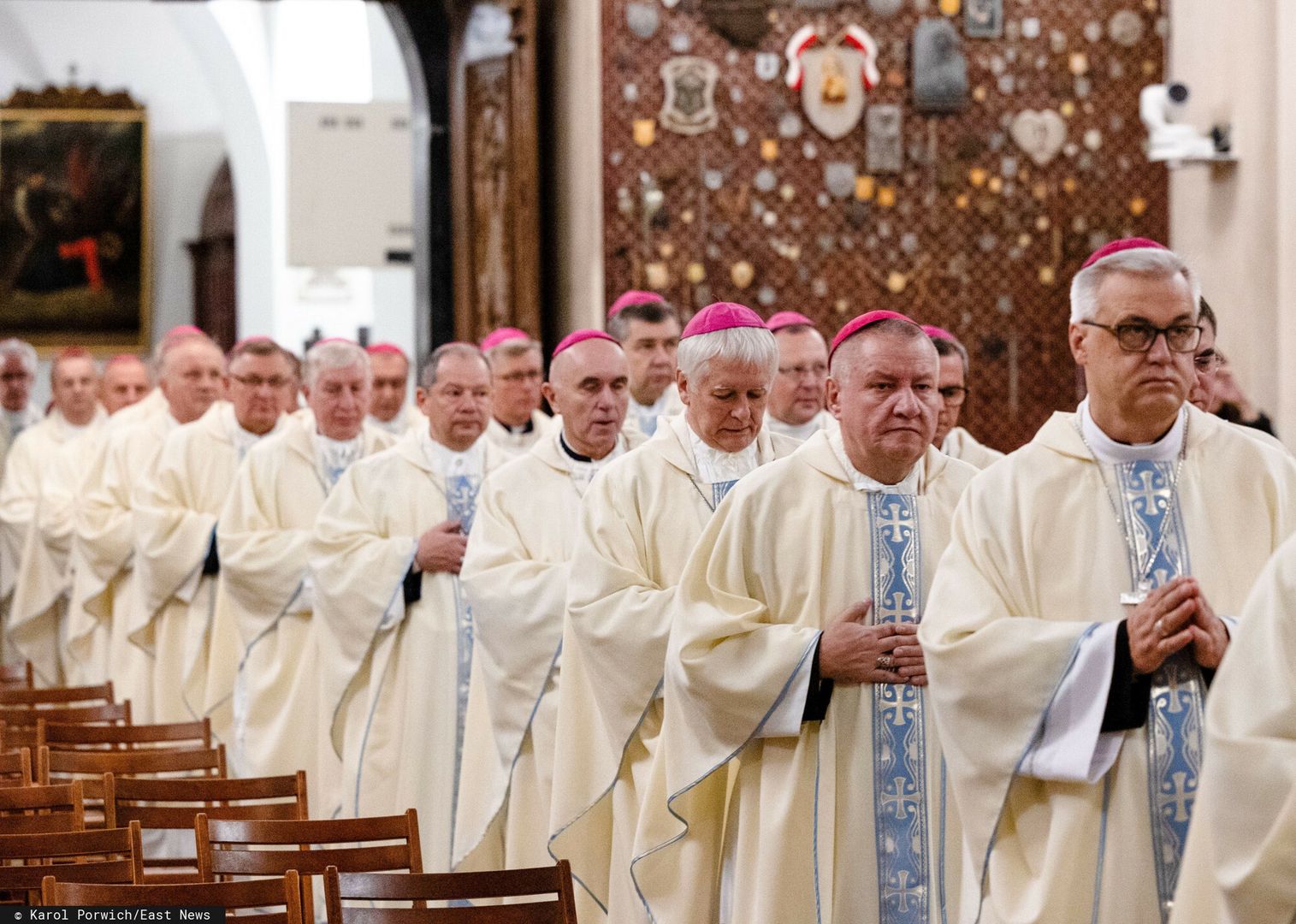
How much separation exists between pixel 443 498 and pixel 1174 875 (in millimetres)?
4182

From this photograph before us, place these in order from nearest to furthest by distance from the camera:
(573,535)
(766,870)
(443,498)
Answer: (766,870), (573,535), (443,498)

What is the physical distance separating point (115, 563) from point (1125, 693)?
7390 millimetres

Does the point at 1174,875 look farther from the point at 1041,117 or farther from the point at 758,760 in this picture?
the point at 1041,117

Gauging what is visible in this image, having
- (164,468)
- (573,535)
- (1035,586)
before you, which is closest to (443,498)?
(573,535)

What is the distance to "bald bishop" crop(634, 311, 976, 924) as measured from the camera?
450 cm

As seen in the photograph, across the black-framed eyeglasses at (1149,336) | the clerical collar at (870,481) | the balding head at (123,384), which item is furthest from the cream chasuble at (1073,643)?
the balding head at (123,384)

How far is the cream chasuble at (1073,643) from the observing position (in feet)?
12.3

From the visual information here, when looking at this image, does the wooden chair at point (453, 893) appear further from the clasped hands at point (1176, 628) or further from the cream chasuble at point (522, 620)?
the cream chasuble at point (522, 620)

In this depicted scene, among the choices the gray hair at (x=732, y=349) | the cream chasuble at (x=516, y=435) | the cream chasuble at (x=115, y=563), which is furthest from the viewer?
the cream chasuble at (x=115, y=563)

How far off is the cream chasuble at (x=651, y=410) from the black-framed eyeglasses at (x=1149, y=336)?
13.2 feet

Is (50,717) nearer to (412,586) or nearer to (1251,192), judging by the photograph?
(412,586)

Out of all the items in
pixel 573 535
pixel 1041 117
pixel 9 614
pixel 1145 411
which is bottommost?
pixel 9 614

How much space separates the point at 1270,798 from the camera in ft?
9.91

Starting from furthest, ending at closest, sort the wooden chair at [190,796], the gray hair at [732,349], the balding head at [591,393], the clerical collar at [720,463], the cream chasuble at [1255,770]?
the balding head at [591,393]
the wooden chair at [190,796]
the clerical collar at [720,463]
the gray hair at [732,349]
the cream chasuble at [1255,770]
